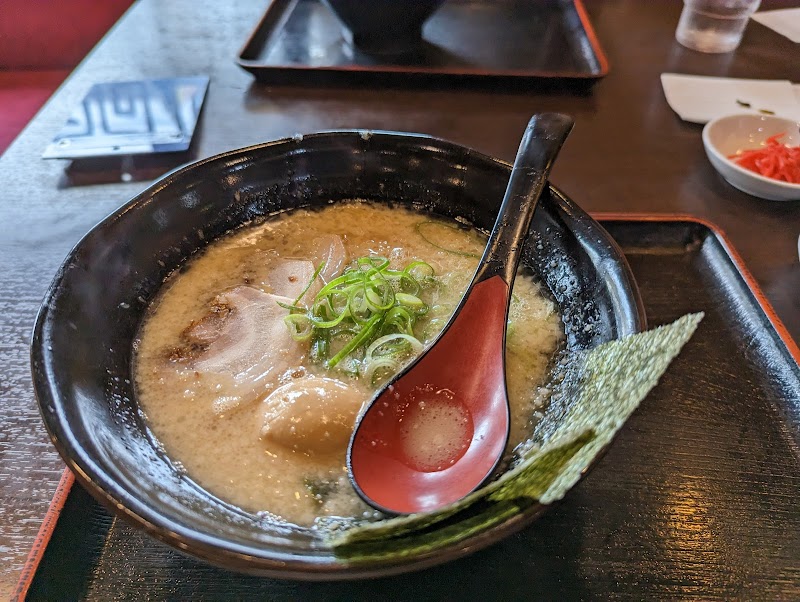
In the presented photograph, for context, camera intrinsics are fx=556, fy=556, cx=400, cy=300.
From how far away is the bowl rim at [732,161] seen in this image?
1.61 metres

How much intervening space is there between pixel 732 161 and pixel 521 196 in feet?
3.35

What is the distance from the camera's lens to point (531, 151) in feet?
A: 3.96

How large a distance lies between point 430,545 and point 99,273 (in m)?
0.80

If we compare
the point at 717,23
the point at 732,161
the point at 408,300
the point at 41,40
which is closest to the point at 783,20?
the point at 717,23

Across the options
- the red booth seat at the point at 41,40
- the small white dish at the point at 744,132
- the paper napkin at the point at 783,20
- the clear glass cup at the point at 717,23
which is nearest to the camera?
the small white dish at the point at 744,132

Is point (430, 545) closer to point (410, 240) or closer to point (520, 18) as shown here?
point (410, 240)

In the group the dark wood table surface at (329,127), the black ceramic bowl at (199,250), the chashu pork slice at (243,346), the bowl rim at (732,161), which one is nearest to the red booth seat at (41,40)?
the dark wood table surface at (329,127)

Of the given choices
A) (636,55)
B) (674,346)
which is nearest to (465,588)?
(674,346)

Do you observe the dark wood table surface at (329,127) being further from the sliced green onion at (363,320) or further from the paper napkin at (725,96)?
the sliced green onion at (363,320)

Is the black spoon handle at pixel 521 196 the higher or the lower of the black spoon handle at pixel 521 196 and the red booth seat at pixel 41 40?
the higher

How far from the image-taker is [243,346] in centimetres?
115

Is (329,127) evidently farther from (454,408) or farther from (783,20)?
(783,20)

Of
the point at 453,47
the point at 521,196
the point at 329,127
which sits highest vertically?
the point at 521,196

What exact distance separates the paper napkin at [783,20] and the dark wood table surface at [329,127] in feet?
0.19
